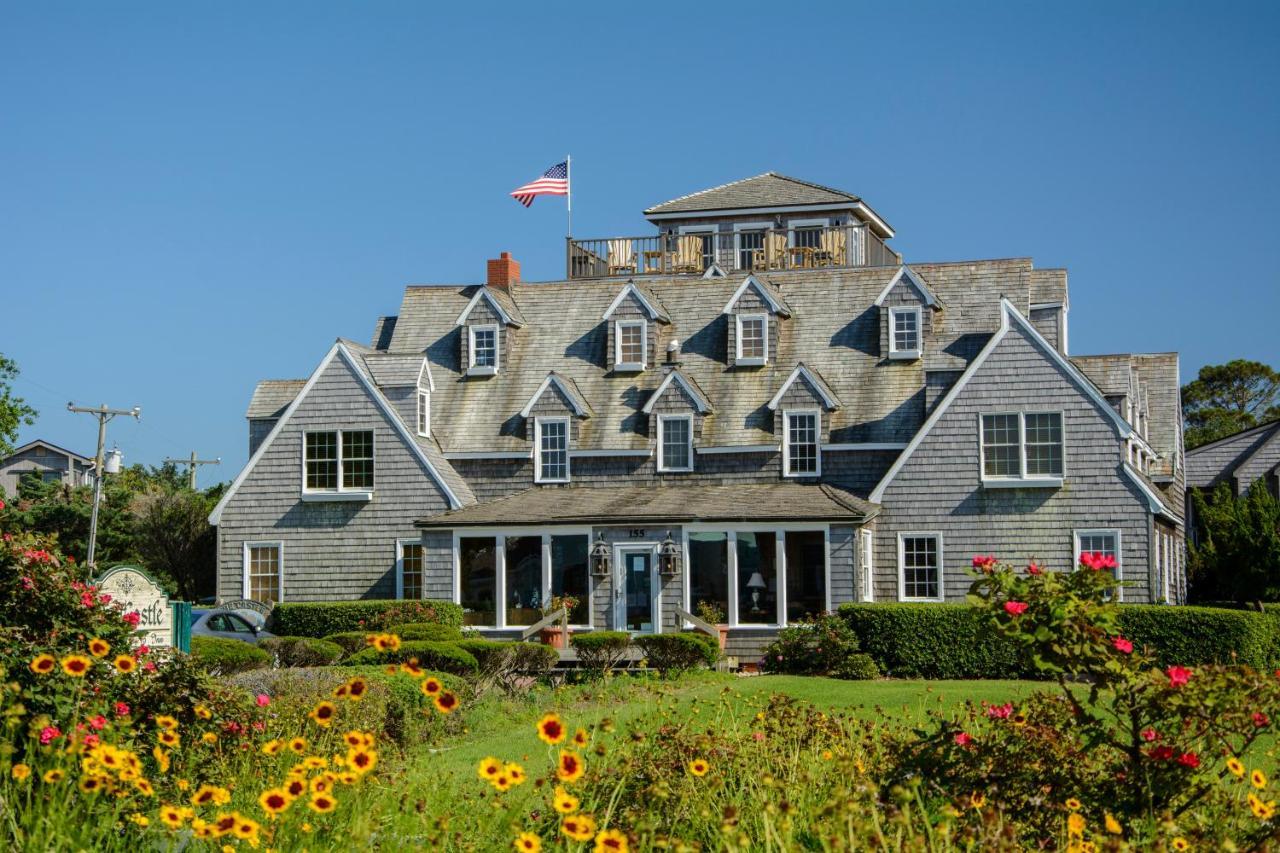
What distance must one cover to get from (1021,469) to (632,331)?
11.5m

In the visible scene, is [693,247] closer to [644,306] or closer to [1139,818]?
[644,306]

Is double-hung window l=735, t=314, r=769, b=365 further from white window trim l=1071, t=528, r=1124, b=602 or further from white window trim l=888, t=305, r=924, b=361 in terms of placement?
white window trim l=1071, t=528, r=1124, b=602

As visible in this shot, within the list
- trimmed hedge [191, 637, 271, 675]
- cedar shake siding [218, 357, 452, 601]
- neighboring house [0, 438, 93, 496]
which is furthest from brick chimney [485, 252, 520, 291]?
neighboring house [0, 438, 93, 496]

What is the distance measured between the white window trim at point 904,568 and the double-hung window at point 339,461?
13.2 m

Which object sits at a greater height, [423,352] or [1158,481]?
[423,352]

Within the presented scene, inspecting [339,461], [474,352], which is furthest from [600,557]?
[474,352]

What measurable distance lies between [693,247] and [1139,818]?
1662 inches

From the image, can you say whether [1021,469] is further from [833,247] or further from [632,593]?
[833,247]

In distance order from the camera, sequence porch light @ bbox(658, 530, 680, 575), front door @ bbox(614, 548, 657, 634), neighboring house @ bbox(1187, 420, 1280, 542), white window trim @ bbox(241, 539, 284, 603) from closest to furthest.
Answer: porch light @ bbox(658, 530, 680, 575) < front door @ bbox(614, 548, 657, 634) < white window trim @ bbox(241, 539, 284, 603) < neighboring house @ bbox(1187, 420, 1280, 542)

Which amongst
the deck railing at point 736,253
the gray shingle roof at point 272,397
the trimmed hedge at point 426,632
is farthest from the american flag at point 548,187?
the trimmed hedge at point 426,632

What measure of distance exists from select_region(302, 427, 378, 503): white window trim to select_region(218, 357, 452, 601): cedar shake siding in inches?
3.4

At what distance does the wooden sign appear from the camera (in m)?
22.0

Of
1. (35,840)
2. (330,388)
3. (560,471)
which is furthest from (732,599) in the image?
(35,840)

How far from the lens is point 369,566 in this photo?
3981cm
